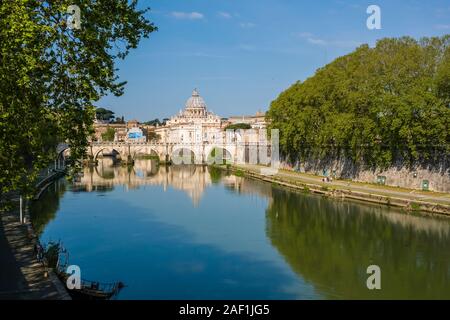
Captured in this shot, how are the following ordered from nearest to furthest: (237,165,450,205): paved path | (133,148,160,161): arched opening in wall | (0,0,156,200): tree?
1. (0,0,156,200): tree
2. (237,165,450,205): paved path
3. (133,148,160,161): arched opening in wall

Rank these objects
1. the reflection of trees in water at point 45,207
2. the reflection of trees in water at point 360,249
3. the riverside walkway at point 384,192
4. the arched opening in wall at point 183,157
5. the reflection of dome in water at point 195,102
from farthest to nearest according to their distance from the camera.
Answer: the reflection of dome in water at point 195,102, the arched opening in wall at point 183,157, the riverside walkway at point 384,192, the reflection of trees in water at point 45,207, the reflection of trees in water at point 360,249

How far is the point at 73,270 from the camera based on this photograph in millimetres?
14484

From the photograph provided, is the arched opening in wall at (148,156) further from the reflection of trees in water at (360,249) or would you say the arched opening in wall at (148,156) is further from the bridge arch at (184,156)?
the reflection of trees in water at (360,249)

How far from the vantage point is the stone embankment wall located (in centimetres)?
2761

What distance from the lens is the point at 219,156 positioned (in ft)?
242

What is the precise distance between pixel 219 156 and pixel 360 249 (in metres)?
55.6

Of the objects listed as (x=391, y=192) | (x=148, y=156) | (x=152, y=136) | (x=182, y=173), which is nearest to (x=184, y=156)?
(x=148, y=156)

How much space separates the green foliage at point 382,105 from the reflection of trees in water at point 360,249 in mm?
4920

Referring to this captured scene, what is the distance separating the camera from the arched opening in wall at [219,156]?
73169mm

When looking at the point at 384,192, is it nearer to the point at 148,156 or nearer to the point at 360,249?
the point at 360,249

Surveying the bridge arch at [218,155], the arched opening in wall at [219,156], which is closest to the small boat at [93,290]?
the arched opening in wall at [219,156]

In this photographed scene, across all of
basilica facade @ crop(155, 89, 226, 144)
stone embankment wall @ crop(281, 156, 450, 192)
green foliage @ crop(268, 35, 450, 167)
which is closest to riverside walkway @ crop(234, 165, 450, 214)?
stone embankment wall @ crop(281, 156, 450, 192)

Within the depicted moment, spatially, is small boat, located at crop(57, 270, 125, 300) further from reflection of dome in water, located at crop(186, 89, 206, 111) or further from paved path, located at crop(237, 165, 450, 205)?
reflection of dome in water, located at crop(186, 89, 206, 111)

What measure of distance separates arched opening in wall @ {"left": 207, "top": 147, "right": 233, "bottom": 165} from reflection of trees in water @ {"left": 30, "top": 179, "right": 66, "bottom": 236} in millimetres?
35574
